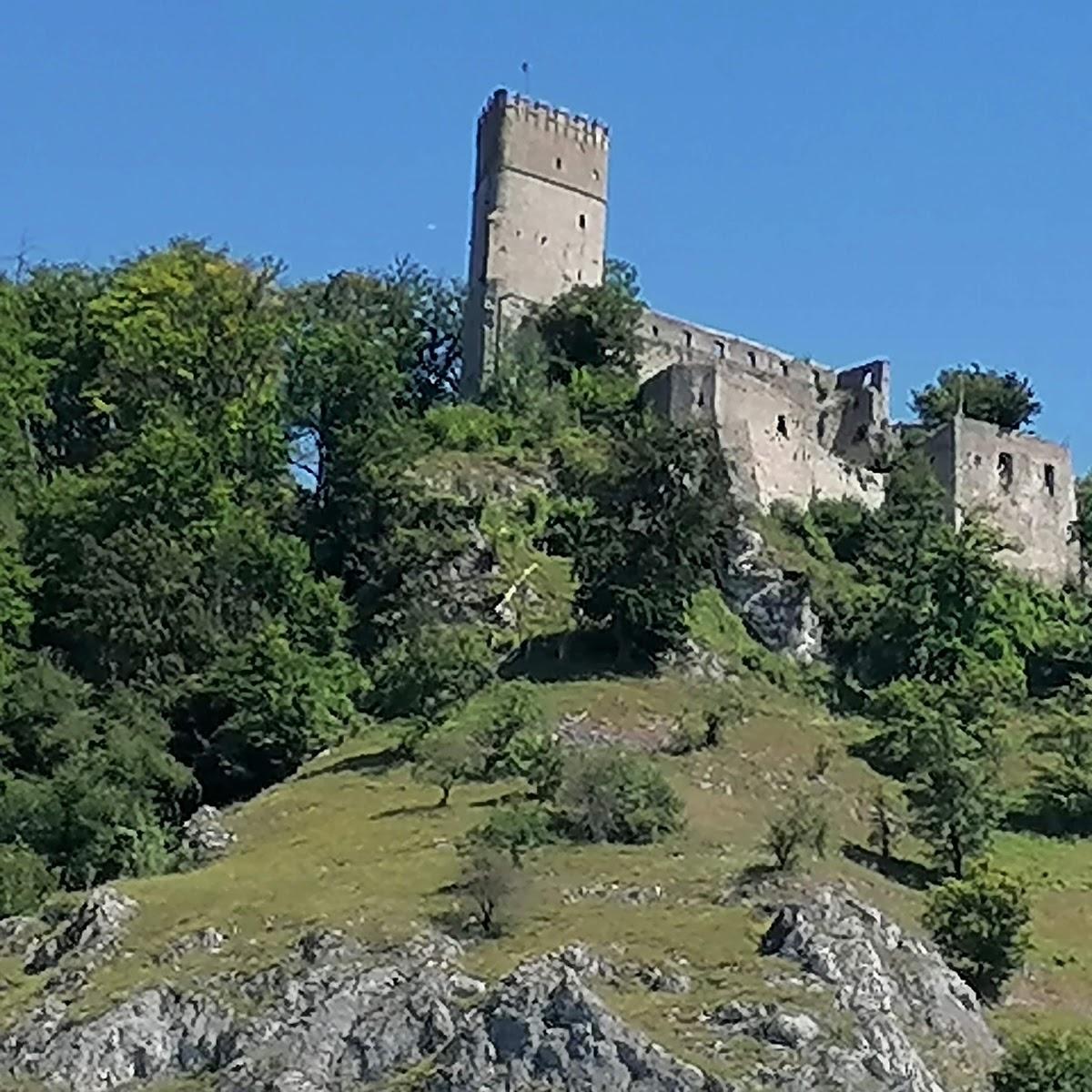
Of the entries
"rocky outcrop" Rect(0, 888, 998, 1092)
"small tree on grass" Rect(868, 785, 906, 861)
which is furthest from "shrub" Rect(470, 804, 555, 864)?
"small tree on grass" Rect(868, 785, 906, 861)

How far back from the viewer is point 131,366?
70.6 m

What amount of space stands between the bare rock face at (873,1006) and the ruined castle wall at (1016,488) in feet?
105

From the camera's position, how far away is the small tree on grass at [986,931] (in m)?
45.9

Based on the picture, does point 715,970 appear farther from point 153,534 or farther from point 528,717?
point 153,534

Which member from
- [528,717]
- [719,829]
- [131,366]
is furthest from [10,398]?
[719,829]

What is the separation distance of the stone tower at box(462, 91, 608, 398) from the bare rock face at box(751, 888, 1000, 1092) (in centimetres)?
3660

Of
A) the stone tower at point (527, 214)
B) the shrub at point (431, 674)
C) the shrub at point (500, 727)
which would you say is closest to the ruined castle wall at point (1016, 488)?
the stone tower at point (527, 214)

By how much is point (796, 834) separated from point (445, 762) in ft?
28.8

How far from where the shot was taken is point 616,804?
49406mm

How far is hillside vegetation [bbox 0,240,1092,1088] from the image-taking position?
4634 cm

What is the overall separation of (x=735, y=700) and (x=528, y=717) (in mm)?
7131

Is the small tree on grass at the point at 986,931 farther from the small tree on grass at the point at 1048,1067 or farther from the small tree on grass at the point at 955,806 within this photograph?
the small tree on grass at the point at 955,806

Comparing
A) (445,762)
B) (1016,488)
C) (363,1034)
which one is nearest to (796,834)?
(445,762)

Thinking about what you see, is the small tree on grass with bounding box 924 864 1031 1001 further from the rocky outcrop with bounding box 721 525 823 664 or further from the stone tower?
the stone tower
